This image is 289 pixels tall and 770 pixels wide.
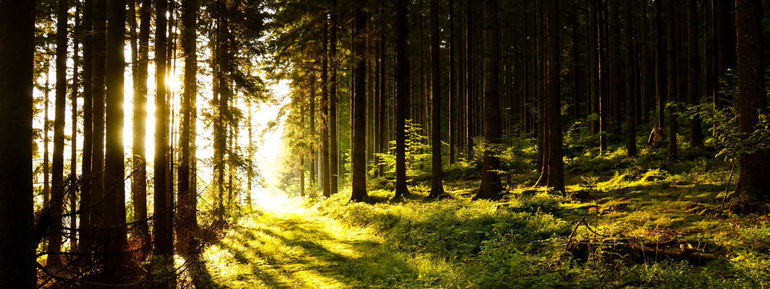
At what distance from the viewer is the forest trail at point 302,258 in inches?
295

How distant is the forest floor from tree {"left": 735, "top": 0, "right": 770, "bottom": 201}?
2.40ft

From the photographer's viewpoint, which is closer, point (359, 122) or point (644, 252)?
point (644, 252)

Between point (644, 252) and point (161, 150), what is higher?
point (161, 150)

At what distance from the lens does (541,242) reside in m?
6.95

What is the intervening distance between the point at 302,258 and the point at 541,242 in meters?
5.94

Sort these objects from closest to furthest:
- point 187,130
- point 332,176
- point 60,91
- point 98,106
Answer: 1. point 98,106
2. point 187,130
3. point 60,91
4. point 332,176

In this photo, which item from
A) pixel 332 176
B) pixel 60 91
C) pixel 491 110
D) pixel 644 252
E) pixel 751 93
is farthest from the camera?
pixel 332 176

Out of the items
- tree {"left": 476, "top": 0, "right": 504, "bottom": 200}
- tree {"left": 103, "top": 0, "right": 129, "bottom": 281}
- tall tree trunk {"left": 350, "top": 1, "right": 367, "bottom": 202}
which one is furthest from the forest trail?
tree {"left": 476, "top": 0, "right": 504, "bottom": 200}

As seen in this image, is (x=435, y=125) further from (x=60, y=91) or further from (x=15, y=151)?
(x=15, y=151)

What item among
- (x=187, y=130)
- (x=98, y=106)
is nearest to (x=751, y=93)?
(x=187, y=130)

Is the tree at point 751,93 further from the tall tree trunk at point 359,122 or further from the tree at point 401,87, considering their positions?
the tall tree trunk at point 359,122

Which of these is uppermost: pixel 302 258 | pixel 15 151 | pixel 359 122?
pixel 359 122

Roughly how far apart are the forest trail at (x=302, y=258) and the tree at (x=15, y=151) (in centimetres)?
492

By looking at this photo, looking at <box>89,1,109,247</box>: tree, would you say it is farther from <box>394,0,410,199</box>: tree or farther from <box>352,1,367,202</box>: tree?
<box>394,0,410,199</box>: tree
